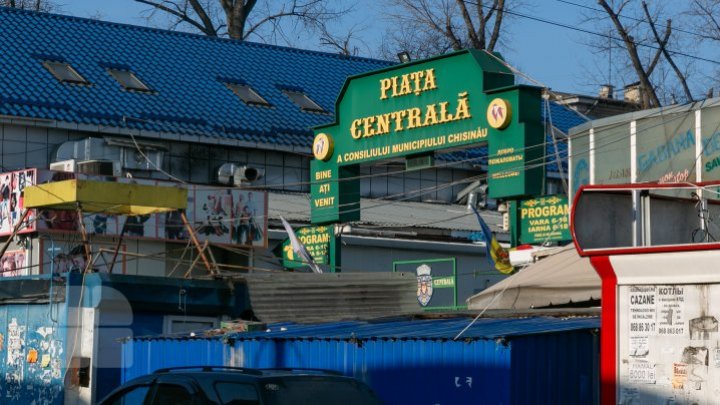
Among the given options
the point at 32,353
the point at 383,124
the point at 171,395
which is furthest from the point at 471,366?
the point at 32,353

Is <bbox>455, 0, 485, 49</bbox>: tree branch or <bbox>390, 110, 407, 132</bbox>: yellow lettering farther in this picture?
<bbox>455, 0, 485, 49</bbox>: tree branch

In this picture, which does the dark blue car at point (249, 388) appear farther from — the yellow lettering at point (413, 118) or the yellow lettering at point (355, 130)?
the yellow lettering at point (355, 130)

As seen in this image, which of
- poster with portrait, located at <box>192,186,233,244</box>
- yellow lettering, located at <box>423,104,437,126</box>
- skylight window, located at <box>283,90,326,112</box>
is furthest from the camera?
skylight window, located at <box>283,90,326,112</box>

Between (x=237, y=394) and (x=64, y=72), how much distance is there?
2220 cm

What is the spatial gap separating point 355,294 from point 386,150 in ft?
7.88

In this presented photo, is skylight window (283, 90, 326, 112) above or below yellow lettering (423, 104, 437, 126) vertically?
above

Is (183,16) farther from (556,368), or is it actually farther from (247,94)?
(556,368)

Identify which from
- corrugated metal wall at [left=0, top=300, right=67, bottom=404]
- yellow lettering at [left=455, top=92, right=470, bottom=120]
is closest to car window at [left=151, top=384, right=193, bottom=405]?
corrugated metal wall at [left=0, top=300, right=67, bottom=404]

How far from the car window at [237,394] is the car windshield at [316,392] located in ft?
0.35

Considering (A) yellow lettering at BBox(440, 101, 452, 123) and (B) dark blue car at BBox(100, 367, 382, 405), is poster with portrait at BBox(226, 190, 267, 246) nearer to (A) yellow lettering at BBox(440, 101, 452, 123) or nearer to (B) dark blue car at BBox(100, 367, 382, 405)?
(A) yellow lettering at BBox(440, 101, 452, 123)

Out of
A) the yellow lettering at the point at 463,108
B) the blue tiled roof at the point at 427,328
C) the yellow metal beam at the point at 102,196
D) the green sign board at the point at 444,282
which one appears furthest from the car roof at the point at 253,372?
the green sign board at the point at 444,282

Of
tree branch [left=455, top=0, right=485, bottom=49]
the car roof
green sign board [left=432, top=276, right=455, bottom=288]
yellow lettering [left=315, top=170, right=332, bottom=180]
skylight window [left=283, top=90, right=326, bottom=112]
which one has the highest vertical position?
tree branch [left=455, top=0, right=485, bottom=49]

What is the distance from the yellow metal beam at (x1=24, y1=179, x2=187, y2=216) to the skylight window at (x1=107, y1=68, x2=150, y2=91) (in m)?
11.5

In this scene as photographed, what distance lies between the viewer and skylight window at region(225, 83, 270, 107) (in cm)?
3431
